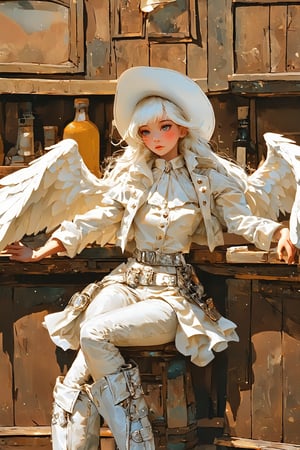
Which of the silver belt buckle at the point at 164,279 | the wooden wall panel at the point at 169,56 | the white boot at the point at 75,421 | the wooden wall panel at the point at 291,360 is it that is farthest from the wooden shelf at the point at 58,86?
the white boot at the point at 75,421

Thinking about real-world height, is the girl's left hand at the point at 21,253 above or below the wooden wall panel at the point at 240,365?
above

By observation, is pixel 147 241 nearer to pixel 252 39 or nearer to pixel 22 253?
pixel 22 253

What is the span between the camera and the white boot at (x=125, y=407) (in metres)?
3.47

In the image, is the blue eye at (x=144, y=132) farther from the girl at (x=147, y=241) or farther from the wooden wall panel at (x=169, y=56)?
the wooden wall panel at (x=169, y=56)

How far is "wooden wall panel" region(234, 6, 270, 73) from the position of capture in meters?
4.01

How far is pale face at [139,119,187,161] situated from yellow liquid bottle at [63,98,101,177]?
39 cm

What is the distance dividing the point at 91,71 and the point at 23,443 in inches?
51.3

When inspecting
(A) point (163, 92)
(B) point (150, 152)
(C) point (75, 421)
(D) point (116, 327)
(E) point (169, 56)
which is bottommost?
(C) point (75, 421)

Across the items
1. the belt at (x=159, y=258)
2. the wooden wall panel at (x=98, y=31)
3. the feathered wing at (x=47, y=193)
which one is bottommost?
the belt at (x=159, y=258)

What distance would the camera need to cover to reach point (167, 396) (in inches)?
146

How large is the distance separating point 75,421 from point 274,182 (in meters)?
0.96

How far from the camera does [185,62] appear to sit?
410cm

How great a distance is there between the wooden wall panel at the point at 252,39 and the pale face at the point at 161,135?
45cm

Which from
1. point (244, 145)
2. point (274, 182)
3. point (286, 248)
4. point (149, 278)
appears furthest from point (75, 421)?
point (244, 145)
